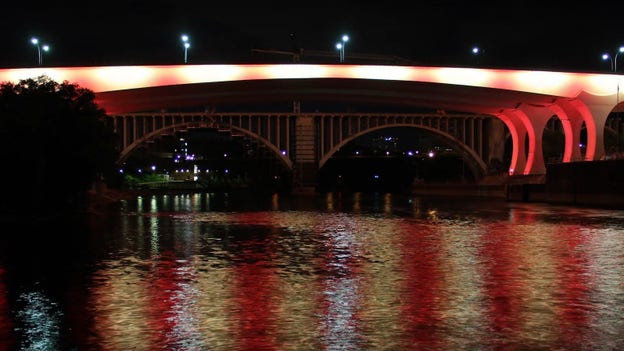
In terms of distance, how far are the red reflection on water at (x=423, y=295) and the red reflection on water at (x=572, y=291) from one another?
1.51 meters

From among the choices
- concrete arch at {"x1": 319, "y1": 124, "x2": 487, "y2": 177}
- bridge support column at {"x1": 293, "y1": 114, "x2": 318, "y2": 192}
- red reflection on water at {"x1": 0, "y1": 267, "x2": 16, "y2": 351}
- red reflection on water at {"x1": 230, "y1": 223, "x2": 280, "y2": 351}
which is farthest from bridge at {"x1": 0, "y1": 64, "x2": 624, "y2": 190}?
bridge support column at {"x1": 293, "y1": 114, "x2": 318, "y2": 192}

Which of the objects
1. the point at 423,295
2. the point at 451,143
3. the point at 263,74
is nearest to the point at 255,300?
the point at 423,295

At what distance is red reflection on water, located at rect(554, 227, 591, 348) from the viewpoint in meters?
8.57

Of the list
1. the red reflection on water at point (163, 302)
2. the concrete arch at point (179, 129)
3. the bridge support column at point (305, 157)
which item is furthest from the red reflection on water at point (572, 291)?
the bridge support column at point (305, 157)

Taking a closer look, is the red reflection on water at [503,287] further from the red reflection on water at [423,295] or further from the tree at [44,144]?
the tree at [44,144]

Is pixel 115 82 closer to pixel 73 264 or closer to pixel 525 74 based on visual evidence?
pixel 525 74

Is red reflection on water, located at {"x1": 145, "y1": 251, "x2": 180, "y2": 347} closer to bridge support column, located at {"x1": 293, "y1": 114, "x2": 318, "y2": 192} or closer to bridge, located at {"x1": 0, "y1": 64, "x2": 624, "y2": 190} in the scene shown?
bridge, located at {"x1": 0, "y1": 64, "x2": 624, "y2": 190}

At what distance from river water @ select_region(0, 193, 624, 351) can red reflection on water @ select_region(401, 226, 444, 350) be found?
0.08 feet

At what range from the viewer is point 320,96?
5356cm

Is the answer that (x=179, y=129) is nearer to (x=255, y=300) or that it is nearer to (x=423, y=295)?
(x=255, y=300)

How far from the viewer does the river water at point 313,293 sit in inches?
329

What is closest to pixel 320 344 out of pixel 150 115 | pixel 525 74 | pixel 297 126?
pixel 525 74

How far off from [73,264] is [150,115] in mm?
73806

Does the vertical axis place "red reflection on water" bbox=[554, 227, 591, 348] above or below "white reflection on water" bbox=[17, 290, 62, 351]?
below
